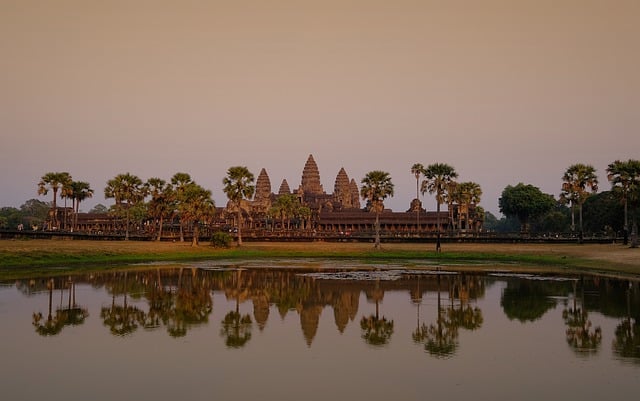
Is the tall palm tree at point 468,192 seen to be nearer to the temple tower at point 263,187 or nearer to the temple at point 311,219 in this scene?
the temple at point 311,219

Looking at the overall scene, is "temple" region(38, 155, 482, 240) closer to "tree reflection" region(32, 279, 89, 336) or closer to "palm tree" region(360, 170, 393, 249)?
"palm tree" region(360, 170, 393, 249)

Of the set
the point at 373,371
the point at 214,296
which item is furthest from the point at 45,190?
the point at 373,371

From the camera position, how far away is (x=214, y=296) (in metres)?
30.9

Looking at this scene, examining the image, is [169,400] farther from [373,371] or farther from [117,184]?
[117,184]

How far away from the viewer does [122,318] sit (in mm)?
23641

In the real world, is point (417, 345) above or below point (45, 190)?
below

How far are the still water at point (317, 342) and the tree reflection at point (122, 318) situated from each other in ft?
0.27

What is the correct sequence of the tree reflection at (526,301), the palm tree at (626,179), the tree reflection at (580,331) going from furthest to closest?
the palm tree at (626,179)
the tree reflection at (526,301)
the tree reflection at (580,331)

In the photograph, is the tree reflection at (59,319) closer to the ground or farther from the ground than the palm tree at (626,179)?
closer to the ground

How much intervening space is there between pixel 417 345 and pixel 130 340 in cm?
904

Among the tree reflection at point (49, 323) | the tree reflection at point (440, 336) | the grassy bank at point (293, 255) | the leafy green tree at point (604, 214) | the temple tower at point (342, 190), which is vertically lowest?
the tree reflection at point (440, 336)

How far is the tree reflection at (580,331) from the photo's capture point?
1844cm

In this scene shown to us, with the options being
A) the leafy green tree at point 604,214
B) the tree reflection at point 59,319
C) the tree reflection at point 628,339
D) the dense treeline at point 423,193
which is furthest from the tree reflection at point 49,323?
the leafy green tree at point 604,214

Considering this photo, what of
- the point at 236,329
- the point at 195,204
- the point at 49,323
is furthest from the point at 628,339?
the point at 195,204
